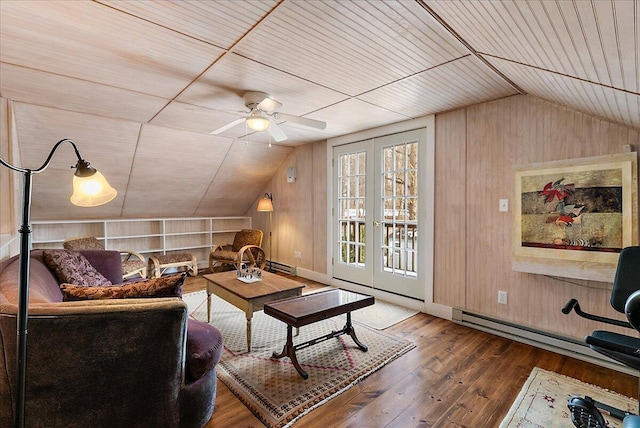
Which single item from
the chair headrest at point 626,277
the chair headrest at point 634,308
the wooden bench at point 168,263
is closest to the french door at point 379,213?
the chair headrest at point 626,277

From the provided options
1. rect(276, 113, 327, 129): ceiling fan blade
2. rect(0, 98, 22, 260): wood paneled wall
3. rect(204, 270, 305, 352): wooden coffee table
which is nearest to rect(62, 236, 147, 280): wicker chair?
rect(0, 98, 22, 260): wood paneled wall

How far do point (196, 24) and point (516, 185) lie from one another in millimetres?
2865

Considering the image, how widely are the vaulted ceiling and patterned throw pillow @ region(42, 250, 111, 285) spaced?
147 cm

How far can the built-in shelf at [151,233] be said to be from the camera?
4832 millimetres

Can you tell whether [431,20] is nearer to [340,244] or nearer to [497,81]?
[497,81]

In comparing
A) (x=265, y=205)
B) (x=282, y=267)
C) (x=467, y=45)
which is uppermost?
(x=467, y=45)

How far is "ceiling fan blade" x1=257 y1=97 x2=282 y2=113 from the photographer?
3.01 meters

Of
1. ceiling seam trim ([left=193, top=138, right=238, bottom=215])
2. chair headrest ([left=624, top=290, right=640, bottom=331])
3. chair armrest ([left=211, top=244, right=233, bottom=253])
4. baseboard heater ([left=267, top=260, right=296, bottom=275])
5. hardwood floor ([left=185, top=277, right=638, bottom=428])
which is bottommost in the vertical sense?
hardwood floor ([left=185, top=277, right=638, bottom=428])

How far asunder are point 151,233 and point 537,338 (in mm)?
5896

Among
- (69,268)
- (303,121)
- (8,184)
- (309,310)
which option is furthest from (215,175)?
(309,310)

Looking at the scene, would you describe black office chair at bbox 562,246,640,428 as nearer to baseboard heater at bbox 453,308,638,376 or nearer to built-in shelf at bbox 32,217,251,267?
baseboard heater at bbox 453,308,638,376

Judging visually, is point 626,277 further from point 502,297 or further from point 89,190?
point 89,190

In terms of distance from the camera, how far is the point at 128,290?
1570mm

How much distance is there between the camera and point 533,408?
1943 millimetres
